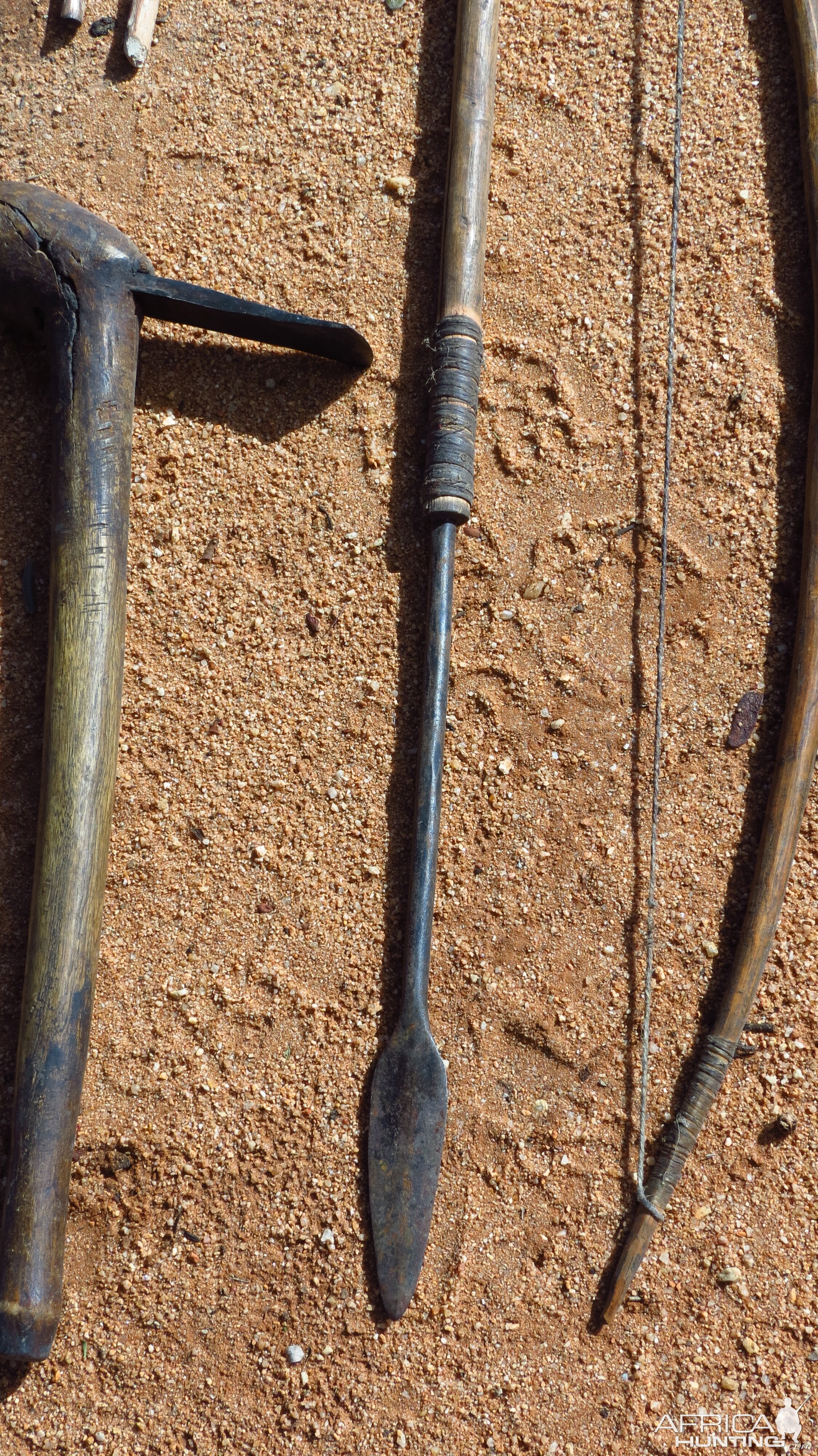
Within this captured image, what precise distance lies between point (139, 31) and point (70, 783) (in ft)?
5.61

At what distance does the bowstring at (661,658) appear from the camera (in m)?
1.83

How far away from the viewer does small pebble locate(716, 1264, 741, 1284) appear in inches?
70.7

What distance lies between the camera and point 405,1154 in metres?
1.76

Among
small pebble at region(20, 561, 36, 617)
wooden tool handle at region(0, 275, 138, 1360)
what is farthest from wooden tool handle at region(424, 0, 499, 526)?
small pebble at region(20, 561, 36, 617)

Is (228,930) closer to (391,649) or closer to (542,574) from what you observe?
(391,649)

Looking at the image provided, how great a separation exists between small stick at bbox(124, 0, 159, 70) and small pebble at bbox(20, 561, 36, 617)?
1191 millimetres

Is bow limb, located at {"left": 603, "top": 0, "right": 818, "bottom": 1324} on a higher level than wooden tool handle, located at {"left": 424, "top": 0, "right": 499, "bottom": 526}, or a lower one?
lower

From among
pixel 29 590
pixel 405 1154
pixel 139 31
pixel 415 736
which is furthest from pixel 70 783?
pixel 139 31

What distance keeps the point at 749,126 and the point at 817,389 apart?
68cm

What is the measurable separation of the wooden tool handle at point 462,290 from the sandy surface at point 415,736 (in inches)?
5.3

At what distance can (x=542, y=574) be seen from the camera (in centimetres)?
202

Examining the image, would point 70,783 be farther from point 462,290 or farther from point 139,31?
point 139,31

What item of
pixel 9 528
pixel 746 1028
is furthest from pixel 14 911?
pixel 746 1028

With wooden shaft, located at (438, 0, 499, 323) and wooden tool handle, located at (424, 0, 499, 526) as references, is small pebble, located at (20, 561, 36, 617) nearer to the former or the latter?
wooden tool handle, located at (424, 0, 499, 526)
